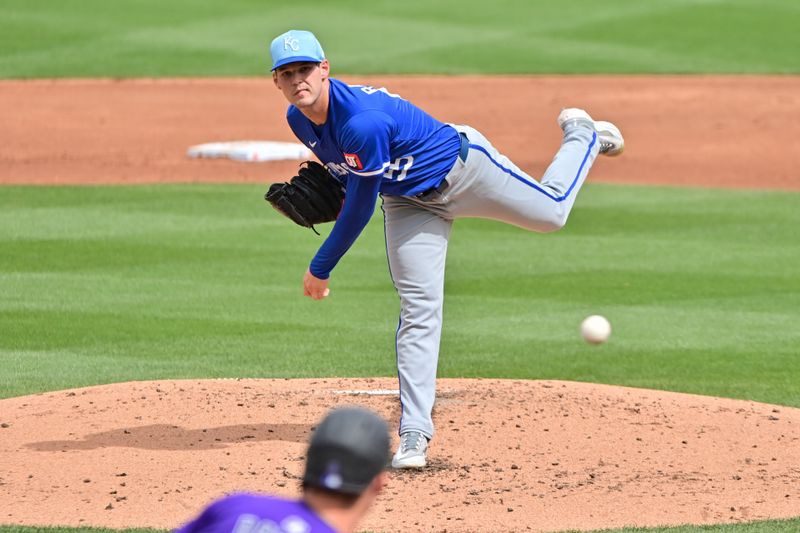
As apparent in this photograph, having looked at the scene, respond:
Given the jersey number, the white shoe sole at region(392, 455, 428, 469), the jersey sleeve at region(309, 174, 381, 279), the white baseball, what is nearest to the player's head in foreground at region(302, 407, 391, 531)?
Answer: the jersey sleeve at region(309, 174, 381, 279)

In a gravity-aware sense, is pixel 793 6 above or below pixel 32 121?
above

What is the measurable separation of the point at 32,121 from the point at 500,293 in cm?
1063

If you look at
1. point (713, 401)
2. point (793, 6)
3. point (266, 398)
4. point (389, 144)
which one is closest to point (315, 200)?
point (389, 144)

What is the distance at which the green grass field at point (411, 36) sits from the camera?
946 inches

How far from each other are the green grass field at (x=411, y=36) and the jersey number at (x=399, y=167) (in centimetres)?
1781

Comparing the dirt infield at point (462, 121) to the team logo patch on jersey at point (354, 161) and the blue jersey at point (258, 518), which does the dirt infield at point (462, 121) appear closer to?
the team logo patch on jersey at point (354, 161)

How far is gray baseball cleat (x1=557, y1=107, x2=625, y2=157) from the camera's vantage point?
22.4 feet

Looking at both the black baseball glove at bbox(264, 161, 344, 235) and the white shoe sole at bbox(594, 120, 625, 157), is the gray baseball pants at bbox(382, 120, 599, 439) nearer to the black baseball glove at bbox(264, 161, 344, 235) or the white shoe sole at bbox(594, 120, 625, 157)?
the black baseball glove at bbox(264, 161, 344, 235)

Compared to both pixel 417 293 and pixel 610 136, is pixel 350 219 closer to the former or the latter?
pixel 417 293

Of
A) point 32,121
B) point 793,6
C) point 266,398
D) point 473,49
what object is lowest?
point 266,398

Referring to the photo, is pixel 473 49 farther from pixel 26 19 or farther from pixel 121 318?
pixel 121 318

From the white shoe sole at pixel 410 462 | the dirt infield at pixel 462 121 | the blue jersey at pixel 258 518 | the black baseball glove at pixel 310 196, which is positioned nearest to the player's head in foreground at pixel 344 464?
the blue jersey at pixel 258 518

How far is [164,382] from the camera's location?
7695 millimetres

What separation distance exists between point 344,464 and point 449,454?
372 cm
